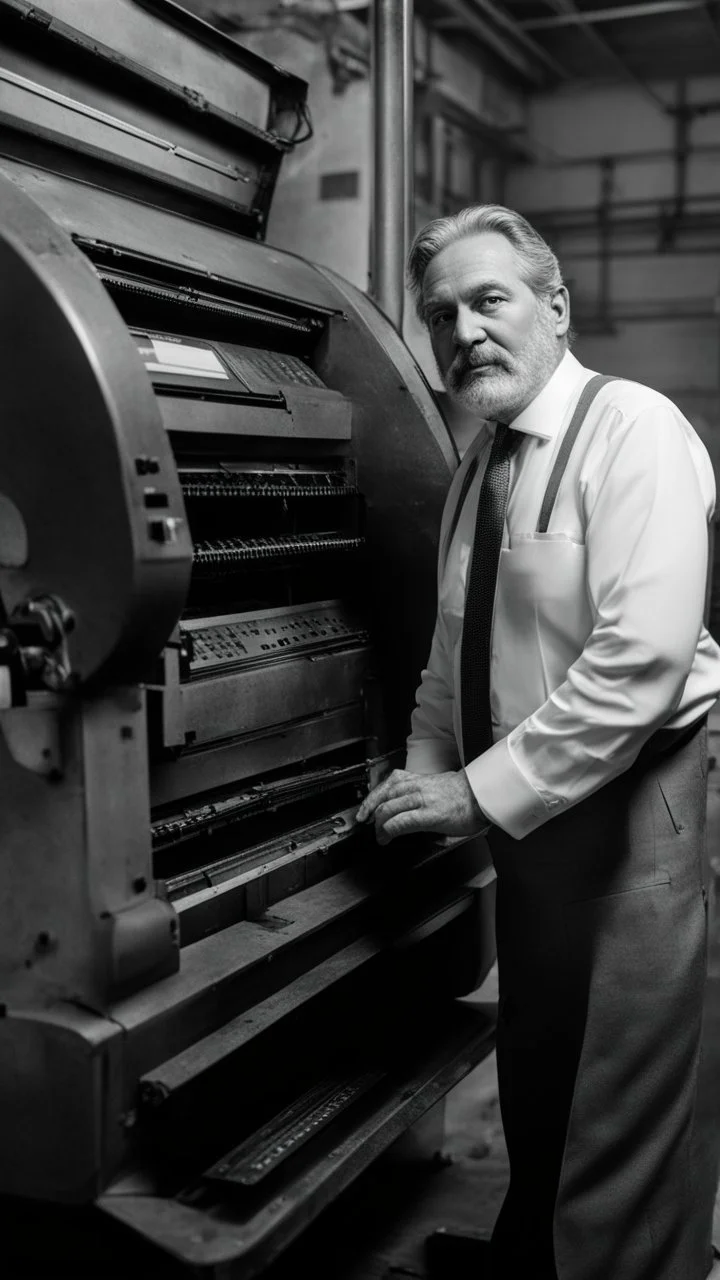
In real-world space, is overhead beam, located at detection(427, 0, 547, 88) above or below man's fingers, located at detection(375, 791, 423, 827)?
above

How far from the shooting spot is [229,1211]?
1678 mm

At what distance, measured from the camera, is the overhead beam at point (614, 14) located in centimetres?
479

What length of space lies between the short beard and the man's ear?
3 cm

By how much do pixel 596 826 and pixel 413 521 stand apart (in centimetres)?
81

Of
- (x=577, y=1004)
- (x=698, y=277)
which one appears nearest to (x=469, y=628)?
(x=577, y=1004)

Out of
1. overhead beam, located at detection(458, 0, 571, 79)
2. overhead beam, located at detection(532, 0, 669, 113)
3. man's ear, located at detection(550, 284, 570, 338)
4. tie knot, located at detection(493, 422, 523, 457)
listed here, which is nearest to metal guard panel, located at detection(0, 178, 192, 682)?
tie knot, located at detection(493, 422, 523, 457)

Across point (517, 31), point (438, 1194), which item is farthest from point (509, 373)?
point (517, 31)

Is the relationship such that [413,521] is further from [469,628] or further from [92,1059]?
[92,1059]

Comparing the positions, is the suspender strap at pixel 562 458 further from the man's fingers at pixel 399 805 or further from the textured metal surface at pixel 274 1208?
the textured metal surface at pixel 274 1208

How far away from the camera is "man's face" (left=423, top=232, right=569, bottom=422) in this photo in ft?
6.67

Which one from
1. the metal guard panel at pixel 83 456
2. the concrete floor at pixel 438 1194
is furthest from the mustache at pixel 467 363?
the concrete floor at pixel 438 1194

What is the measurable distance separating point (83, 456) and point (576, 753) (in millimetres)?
809

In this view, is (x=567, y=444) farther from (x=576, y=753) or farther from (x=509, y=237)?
(x=576, y=753)

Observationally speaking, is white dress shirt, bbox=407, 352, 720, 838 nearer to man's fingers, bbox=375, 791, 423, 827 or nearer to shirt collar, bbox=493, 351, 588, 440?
shirt collar, bbox=493, 351, 588, 440
